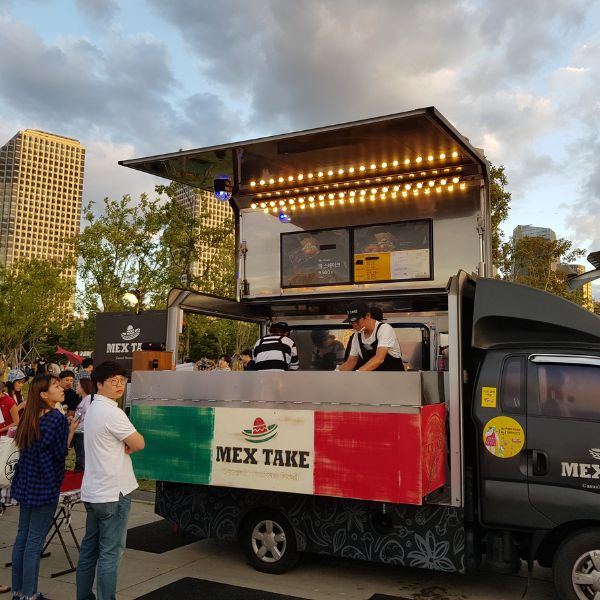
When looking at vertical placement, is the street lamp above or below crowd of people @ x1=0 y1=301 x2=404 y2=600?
above

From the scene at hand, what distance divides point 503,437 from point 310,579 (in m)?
2.25

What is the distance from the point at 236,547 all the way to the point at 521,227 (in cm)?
2153

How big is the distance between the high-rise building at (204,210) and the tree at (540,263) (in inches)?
424

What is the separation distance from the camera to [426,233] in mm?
7973

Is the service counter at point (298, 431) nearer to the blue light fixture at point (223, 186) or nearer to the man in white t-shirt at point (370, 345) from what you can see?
the man in white t-shirt at point (370, 345)

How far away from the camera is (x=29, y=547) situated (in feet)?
15.6

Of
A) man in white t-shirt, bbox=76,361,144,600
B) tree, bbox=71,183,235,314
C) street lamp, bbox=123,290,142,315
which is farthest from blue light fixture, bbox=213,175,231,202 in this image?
tree, bbox=71,183,235,314

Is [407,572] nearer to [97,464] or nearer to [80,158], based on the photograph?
[97,464]

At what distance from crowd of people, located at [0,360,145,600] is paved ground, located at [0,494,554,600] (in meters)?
0.76

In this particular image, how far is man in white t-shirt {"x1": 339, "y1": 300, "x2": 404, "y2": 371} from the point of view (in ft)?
19.4

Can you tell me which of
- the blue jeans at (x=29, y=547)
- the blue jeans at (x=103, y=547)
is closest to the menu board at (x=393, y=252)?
the blue jeans at (x=103, y=547)

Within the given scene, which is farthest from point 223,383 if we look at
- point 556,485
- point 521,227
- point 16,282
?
point 16,282

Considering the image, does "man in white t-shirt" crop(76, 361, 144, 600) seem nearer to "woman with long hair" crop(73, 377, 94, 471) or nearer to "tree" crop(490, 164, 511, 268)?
"woman with long hair" crop(73, 377, 94, 471)

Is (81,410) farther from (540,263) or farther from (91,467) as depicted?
(540,263)
